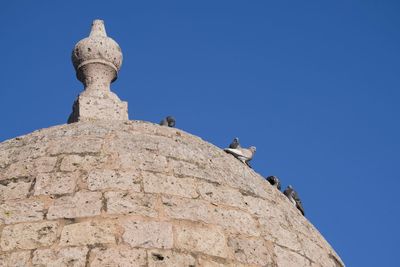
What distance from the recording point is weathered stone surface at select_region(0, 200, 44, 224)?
16.3 ft

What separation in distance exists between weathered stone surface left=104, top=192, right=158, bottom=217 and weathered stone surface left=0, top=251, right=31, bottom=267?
608mm

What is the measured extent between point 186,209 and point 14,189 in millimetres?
1209

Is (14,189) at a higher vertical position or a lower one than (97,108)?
lower

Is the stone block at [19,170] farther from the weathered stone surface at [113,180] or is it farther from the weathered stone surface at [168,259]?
the weathered stone surface at [168,259]

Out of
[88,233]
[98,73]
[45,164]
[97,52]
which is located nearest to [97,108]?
[98,73]

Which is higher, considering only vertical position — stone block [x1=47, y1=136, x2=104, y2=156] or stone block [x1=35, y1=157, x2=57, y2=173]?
stone block [x1=47, y1=136, x2=104, y2=156]

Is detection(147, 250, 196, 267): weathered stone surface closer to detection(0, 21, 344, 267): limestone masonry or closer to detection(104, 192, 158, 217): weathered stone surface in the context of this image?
detection(0, 21, 344, 267): limestone masonry

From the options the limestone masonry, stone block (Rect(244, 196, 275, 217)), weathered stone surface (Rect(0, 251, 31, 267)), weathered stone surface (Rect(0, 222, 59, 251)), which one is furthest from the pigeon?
weathered stone surface (Rect(0, 251, 31, 267))

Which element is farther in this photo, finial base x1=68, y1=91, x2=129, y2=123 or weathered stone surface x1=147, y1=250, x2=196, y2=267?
finial base x1=68, y1=91, x2=129, y2=123

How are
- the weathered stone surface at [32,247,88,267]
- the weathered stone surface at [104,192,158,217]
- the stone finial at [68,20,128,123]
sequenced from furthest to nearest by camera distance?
the stone finial at [68,20,128,123] → the weathered stone surface at [104,192,158,217] → the weathered stone surface at [32,247,88,267]

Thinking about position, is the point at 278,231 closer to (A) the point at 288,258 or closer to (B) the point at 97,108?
(A) the point at 288,258

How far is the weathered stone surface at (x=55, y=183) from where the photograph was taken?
17.0ft

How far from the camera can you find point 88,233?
15.8 ft

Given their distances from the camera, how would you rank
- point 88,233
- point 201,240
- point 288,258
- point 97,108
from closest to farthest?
point 88,233 → point 201,240 → point 288,258 → point 97,108
